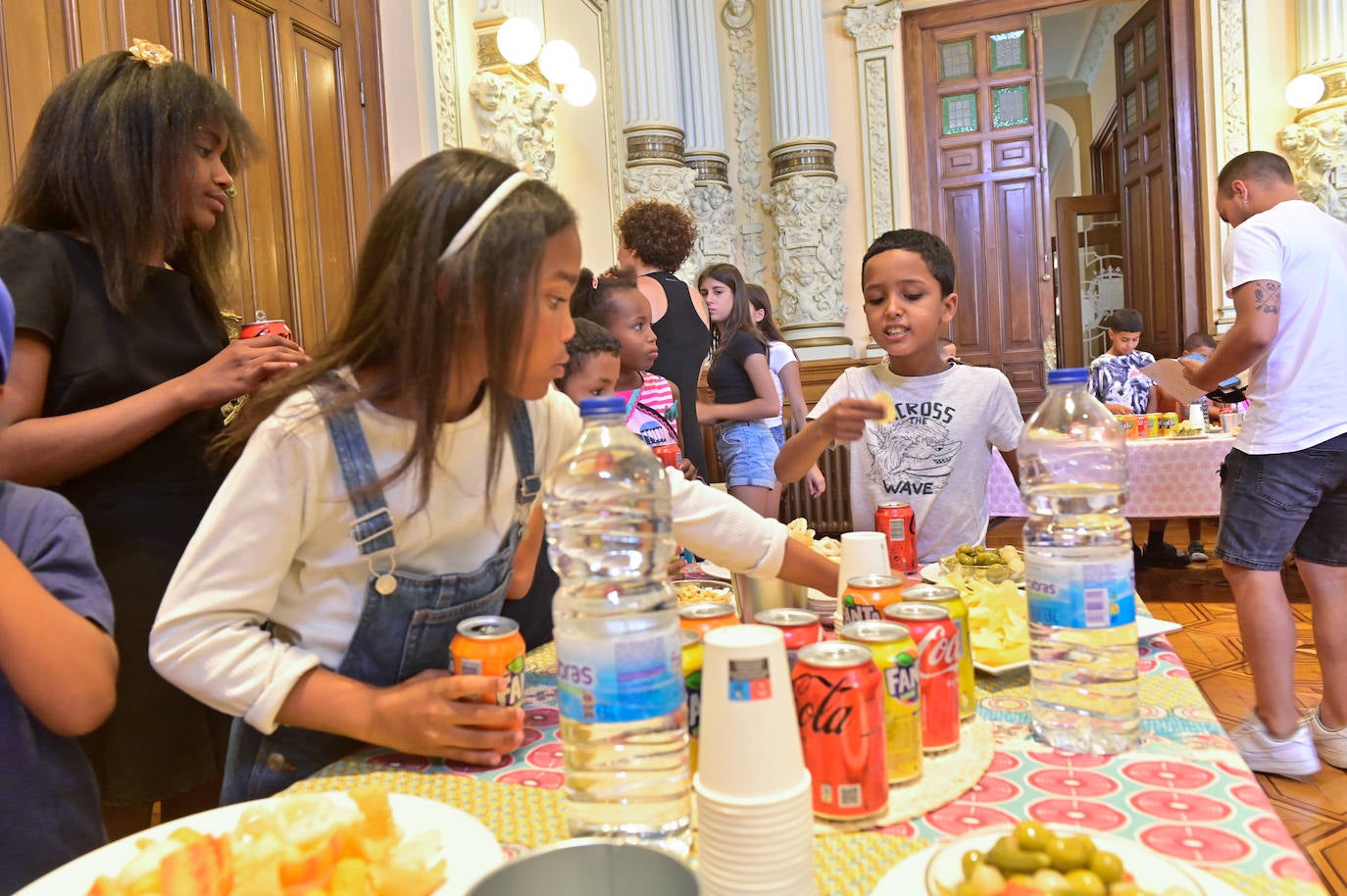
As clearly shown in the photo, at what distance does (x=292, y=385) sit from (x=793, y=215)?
5.72 metres

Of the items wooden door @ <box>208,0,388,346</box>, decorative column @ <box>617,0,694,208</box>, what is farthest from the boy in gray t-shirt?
decorative column @ <box>617,0,694,208</box>

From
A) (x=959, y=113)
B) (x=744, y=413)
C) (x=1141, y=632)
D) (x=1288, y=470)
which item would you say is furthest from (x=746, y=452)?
(x=959, y=113)

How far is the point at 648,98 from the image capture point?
5.75 meters

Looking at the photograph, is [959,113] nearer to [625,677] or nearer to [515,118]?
[515,118]

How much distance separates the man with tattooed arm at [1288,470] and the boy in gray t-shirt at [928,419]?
0.99m

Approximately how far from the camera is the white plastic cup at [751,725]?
1.99 ft

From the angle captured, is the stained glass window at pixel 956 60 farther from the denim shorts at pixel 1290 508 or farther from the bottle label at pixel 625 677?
the bottle label at pixel 625 677

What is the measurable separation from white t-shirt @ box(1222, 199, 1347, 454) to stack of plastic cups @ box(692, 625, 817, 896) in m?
2.38

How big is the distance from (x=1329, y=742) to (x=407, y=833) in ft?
9.17

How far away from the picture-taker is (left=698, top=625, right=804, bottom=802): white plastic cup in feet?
1.99

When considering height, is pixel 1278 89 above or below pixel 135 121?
above

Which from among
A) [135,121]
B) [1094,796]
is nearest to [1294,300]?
[1094,796]

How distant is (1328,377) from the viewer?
240cm

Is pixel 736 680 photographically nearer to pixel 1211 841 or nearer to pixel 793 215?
pixel 1211 841
